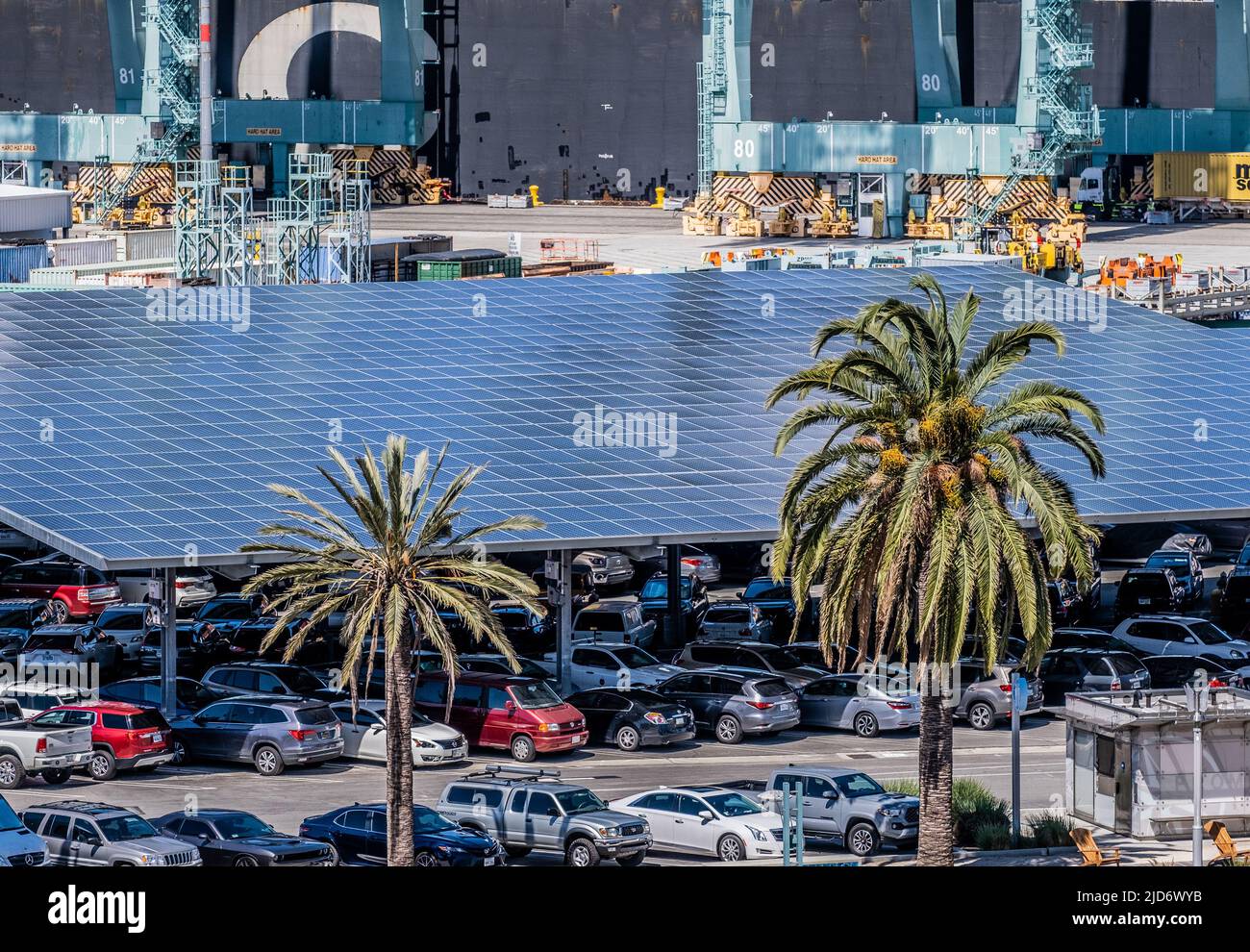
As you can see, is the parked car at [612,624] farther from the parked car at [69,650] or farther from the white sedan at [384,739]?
the white sedan at [384,739]

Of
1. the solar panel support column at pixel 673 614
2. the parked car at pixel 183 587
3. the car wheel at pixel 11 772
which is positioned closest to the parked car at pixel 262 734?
the car wheel at pixel 11 772

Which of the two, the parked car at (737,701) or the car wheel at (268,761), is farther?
the parked car at (737,701)

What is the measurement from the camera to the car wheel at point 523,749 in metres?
38.4

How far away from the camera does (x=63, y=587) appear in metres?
53.5

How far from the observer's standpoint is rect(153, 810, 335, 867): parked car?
2908 centimetres

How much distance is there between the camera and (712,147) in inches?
4304

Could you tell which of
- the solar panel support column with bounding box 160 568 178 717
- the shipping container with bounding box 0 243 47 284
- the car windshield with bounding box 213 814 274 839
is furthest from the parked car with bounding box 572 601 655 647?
the shipping container with bounding box 0 243 47 284

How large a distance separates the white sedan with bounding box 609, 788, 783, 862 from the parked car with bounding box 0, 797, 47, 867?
8.18 m

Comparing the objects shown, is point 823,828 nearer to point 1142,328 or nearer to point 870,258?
point 1142,328

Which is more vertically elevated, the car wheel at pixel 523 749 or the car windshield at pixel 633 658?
the car windshield at pixel 633 658

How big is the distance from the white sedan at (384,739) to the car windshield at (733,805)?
23.1ft

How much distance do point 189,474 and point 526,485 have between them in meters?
5.89

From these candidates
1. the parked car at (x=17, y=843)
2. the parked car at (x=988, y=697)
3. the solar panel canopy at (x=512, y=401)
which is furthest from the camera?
the parked car at (x=988, y=697)
